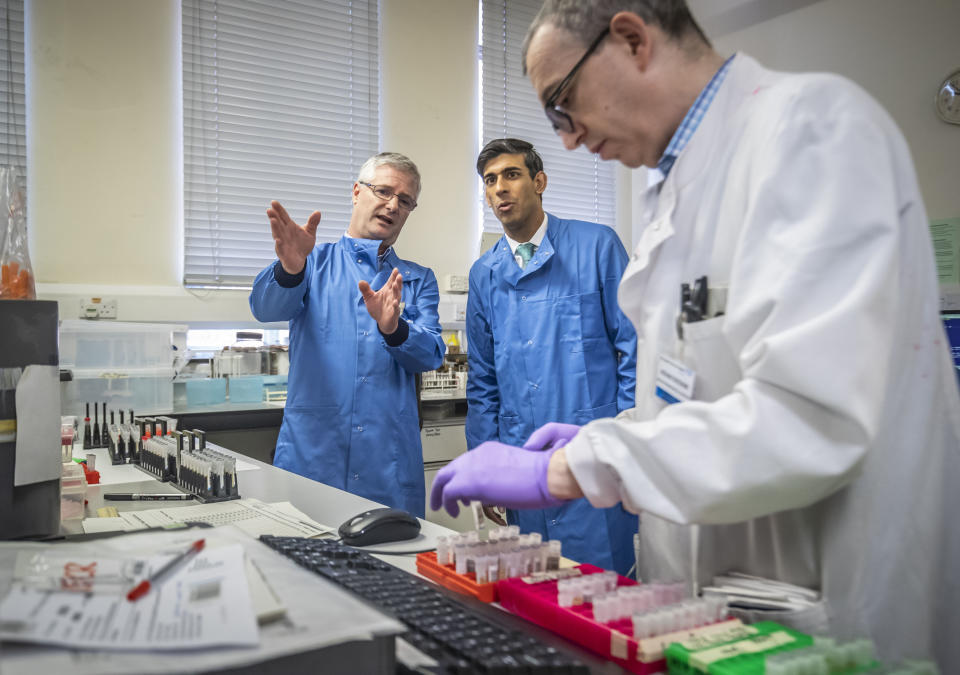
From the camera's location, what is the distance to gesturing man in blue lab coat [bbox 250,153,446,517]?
2.29 metres

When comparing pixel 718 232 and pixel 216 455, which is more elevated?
pixel 718 232

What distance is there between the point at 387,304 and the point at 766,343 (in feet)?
5.11

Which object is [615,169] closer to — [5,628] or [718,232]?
[718,232]

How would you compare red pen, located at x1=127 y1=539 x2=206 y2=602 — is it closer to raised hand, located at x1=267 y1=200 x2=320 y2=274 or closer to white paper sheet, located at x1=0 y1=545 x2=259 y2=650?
white paper sheet, located at x1=0 y1=545 x2=259 y2=650

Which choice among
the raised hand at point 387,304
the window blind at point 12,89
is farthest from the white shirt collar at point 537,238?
the window blind at point 12,89

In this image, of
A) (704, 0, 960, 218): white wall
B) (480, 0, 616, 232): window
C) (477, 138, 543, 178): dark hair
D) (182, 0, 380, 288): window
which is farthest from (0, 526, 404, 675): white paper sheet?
(480, 0, 616, 232): window

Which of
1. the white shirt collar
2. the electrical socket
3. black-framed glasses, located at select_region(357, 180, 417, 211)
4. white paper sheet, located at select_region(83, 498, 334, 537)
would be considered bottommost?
white paper sheet, located at select_region(83, 498, 334, 537)

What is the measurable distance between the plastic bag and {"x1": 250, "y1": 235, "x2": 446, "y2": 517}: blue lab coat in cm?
102

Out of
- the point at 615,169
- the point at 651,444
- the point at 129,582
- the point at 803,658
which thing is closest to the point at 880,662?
the point at 803,658

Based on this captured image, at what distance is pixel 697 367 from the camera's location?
95 centimetres

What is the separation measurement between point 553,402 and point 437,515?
160 centimetres

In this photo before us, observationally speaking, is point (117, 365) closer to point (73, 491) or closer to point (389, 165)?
point (389, 165)

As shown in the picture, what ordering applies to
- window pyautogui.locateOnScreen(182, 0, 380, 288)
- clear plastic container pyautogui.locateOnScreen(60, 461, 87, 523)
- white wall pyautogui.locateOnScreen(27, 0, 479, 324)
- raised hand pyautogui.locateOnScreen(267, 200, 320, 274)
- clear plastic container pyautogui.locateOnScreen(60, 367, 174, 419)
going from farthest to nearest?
window pyautogui.locateOnScreen(182, 0, 380, 288)
white wall pyautogui.locateOnScreen(27, 0, 479, 324)
clear plastic container pyautogui.locateOnScreen(60, 367, 174, 419)
raised hand pyautogui.locateOnScreen(267, 200, 320, 274)
clear plastic container pyautogui.locateOnScreen(60, 461, 87, 523)

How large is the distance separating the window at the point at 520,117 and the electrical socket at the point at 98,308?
2292mm
